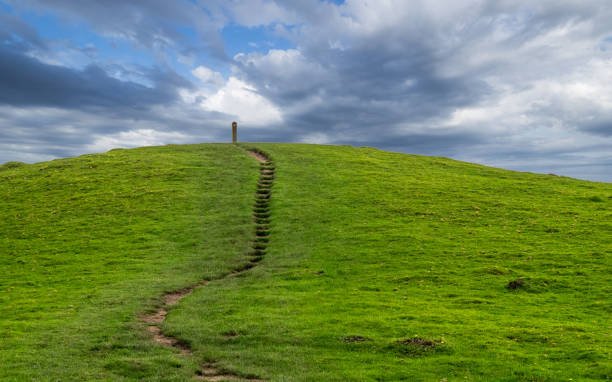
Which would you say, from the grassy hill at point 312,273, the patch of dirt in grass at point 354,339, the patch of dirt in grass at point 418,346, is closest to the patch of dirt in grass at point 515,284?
the grassy hill at point 312,273

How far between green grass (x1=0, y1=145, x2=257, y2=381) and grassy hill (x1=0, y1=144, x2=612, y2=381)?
0.17 m

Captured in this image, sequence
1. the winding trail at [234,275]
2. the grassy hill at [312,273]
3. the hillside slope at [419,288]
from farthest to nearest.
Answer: the grassy hill at [312,273], the hillside slope at [419,288], the winding trail at [234,275]

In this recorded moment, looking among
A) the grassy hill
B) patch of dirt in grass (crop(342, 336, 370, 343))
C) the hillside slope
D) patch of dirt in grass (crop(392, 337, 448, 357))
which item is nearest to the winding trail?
the grassy hill

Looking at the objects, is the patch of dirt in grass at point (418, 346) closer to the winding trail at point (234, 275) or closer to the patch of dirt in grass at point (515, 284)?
the winding trail at point (234, 275)

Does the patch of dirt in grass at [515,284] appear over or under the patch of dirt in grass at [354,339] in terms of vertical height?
over

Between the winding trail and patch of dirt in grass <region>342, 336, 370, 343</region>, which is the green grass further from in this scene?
patch of dirt in grass <region>342, 336, 370, 343</region>

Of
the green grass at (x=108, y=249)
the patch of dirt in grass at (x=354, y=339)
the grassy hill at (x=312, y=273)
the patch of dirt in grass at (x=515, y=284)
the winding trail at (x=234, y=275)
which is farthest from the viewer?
the patch of dirt in grass at (x=515, y=284)

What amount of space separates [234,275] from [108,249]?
12.8m

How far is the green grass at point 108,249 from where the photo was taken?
21484mm

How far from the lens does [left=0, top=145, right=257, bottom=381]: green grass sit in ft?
70.5

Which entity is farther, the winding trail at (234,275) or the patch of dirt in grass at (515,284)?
the patch of dirt in grass at (515,284)

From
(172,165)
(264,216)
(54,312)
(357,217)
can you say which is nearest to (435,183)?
(357,217)

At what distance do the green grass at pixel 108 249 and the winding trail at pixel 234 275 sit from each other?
24.3 inches

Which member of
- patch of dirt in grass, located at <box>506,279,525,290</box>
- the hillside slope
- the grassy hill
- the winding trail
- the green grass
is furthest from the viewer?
patch of dirt in grass, located at <box>506,279,525,290</box>
